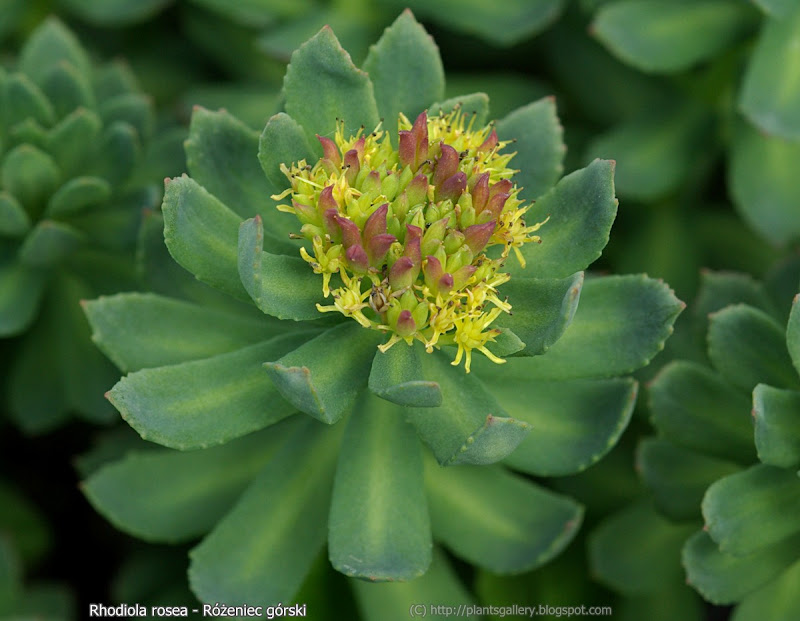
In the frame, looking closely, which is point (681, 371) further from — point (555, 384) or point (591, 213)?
point (591, 213)

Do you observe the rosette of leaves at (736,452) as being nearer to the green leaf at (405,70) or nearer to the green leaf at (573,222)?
the green leaf at (573,222)

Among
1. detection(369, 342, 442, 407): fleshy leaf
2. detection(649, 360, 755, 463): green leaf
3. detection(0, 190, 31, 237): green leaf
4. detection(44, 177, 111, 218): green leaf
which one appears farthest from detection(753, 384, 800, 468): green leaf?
detection(0, 190, 31, 237): green leaf

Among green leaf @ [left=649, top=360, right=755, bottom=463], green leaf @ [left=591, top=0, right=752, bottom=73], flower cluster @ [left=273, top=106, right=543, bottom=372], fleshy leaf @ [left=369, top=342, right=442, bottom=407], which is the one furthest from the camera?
green leaf @ [left=591, top=0, right=752, bottom=73]

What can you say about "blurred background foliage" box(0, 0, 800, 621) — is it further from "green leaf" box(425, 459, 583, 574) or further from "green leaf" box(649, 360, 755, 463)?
"green leaf" box(425, 459, 583, 574)

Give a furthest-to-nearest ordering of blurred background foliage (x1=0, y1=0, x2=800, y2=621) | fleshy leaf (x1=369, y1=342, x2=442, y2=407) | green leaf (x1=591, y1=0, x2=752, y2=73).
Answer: green leaf (x1=591, y1=0, x2=752, y2=73), blurred background foliage (x1=0, y1=0, x2=800, y2=621), fleshy leaf (x1=369, y1=342, x2=442, y2=407)

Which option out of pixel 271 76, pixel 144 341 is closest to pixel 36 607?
pixel 144 341

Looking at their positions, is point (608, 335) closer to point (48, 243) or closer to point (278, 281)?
point (278, 281)
